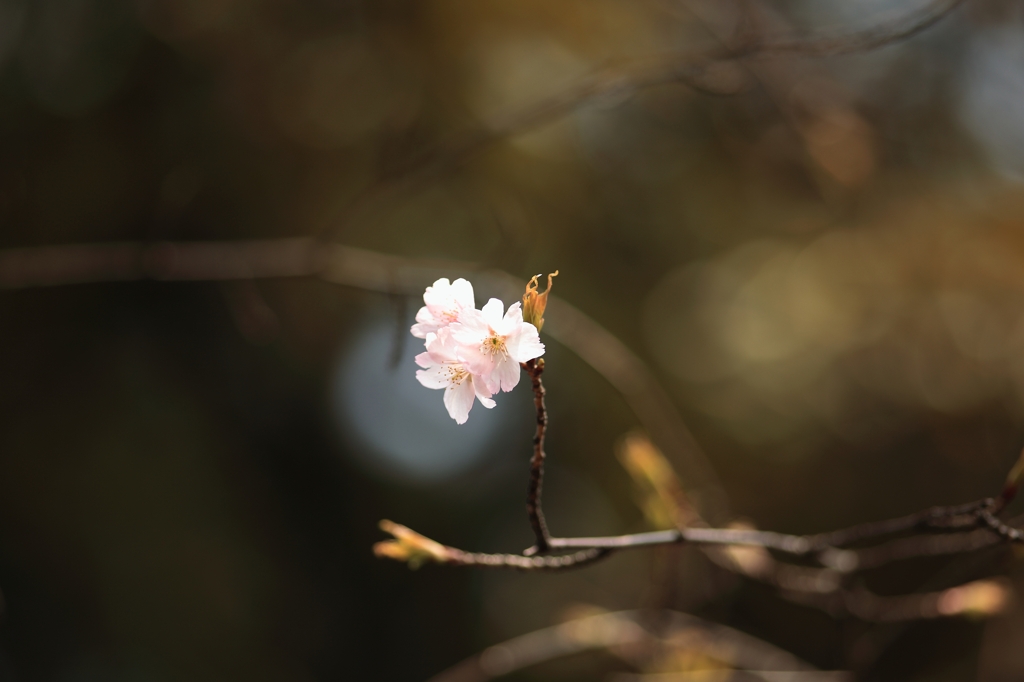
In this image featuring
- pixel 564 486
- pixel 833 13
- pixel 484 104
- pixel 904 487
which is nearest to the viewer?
pixel 833 13

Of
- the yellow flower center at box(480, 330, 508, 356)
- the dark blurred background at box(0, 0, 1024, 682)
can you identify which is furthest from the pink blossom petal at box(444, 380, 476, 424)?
the dark blurred background at box(0, 0, 1024, 682)

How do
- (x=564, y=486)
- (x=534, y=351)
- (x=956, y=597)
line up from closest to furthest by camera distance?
(x=534, y=351) → (x=956, y=597) → (x=564, y=486)

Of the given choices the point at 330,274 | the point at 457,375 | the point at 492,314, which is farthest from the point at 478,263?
the point at 492,314

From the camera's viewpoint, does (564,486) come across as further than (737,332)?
Yes

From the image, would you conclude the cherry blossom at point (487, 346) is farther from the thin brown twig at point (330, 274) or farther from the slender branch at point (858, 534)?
the thin brown twig at point (330, 274)

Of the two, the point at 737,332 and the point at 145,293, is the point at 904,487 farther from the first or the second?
the point at 145,293

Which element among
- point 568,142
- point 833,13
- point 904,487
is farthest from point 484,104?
point 904,487

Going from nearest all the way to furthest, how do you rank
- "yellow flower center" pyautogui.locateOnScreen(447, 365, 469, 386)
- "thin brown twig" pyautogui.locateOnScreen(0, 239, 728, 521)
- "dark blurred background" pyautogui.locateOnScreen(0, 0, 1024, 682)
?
1. "yellow flower center" pyautogui.locateOnScreen(447, 365, 469, 386)
2. "thin brown twig" pyautogui.locateOnScreen(0, 239, 728, 521)
3. "dark blurred background" pyautogui.locateOnScreen(0, 0, 1024, 682)

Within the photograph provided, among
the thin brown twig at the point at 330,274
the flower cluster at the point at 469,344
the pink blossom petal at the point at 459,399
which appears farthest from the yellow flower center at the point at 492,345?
the thin brown twig at the point at 330,274

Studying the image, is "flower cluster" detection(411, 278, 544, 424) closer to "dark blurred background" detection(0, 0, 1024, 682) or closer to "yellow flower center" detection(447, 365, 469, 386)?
"yellow flower center" detection(447, 365, 469, 386)
